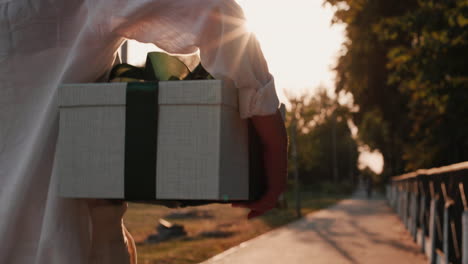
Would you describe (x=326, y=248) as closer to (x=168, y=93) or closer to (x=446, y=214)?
(x=446, y=214)

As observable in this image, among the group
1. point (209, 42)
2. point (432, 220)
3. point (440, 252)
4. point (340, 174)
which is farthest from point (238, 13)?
point (340, 174)

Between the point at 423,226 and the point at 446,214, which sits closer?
the point at 446,214

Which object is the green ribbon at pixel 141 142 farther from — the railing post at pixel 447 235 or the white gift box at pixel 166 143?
the railing post at pixel 447 235

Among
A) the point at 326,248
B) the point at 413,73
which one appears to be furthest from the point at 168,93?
the point at 413,73

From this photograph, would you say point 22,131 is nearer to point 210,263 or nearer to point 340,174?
→ point 210,263

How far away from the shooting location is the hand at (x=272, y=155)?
1560mm

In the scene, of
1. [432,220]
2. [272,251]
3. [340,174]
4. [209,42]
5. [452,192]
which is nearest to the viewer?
[209,42]

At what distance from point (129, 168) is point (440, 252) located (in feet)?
22.7

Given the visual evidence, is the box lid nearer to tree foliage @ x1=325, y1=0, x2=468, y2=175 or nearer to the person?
the person

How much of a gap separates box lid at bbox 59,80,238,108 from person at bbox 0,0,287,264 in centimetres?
5

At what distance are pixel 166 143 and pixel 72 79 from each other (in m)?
0.36

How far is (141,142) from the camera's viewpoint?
1483mm

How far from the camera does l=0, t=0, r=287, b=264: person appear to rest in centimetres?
148

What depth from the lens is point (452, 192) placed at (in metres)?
6.62
